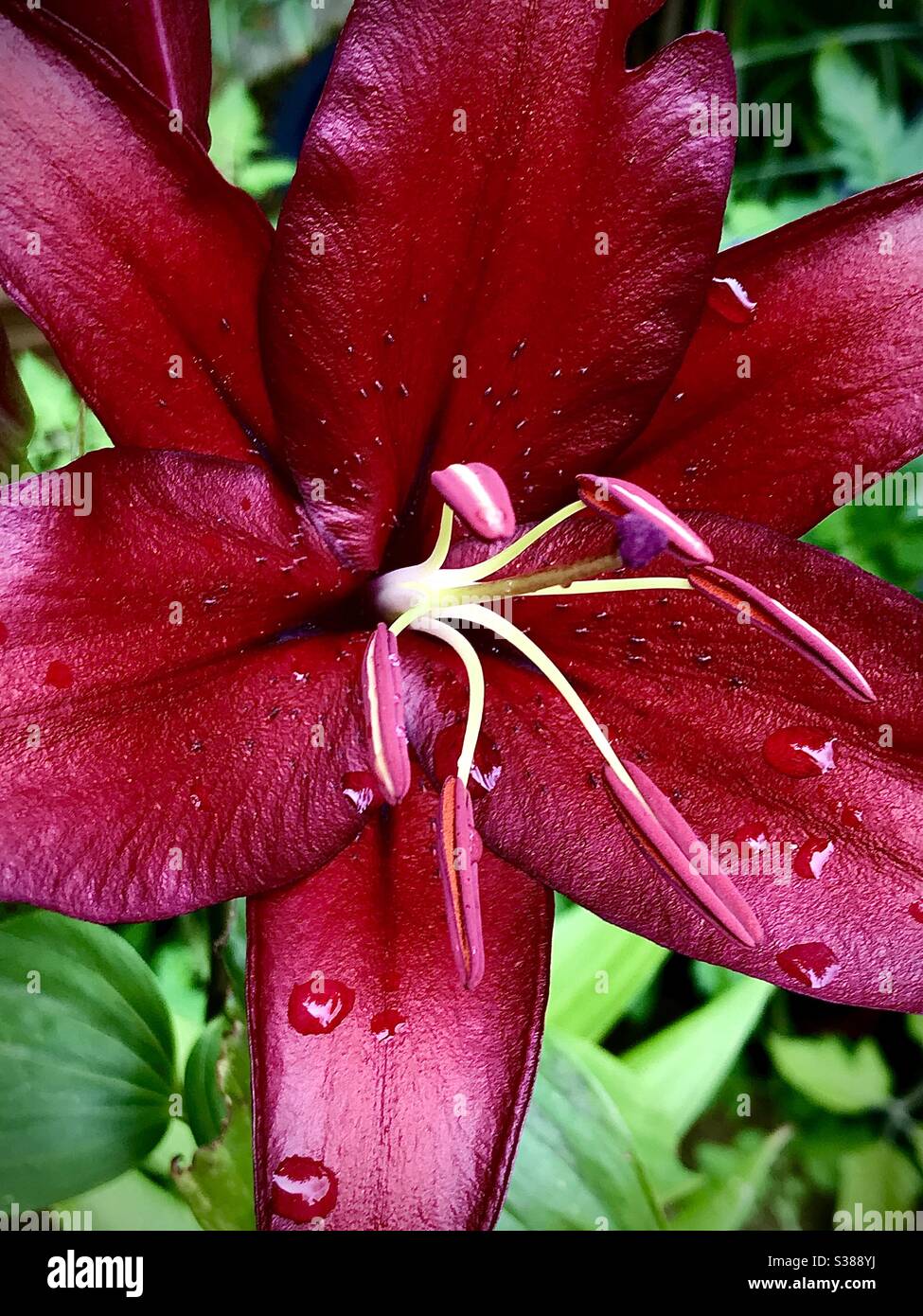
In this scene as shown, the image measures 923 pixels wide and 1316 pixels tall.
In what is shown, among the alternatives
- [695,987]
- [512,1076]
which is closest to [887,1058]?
[695,987]

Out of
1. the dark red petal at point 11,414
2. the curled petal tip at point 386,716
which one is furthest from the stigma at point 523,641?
the dark red petal at point 11,414

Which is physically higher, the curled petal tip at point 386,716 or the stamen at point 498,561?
the stamen at point 498,561

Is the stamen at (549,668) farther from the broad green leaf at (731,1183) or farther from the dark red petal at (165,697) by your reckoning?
the broad green leaf at (731,1183)

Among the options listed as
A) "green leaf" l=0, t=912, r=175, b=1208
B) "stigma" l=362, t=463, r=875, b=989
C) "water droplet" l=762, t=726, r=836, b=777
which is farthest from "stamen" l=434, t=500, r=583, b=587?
"green leaf" l=0, t=912, r=175, b=1208

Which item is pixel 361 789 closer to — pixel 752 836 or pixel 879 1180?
pixel 752 836

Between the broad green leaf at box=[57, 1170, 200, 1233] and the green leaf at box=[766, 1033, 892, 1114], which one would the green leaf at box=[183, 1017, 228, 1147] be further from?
the green leaf at box=[766, 1033, 892, 1114]

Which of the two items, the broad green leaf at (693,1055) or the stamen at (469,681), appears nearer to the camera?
the stamen at (469,681)

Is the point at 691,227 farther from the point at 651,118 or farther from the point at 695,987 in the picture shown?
the point at 695,987

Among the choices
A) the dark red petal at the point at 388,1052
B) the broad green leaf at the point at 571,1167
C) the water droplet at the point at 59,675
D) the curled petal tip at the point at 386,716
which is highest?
the water droplet at the point at 59,675
